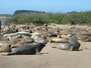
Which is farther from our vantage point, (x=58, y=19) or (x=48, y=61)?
(x=58, y=19)

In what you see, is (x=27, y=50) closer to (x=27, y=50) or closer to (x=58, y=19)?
(x=27, y=50)

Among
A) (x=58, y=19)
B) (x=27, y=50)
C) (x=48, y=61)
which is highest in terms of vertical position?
(x=27, y=50)

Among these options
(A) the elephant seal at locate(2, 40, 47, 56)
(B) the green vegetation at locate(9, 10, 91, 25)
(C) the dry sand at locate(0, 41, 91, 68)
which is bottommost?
(B) the green vegetation at locate(9, 10, 91, 25)

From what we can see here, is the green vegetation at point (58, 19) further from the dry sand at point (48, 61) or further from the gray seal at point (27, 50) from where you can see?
the dry sand at point (48, 61)

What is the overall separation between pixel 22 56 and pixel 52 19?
23448 mm

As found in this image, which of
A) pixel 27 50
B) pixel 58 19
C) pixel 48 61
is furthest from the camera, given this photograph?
pixel 58 19

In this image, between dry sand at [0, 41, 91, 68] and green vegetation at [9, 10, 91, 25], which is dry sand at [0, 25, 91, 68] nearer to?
dry sand at [0, 41, 91, 68]

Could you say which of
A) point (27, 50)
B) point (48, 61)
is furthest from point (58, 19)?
point (48, 61)

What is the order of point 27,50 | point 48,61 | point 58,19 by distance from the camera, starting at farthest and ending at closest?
point 58,19 < point 27,50 < point 48,61

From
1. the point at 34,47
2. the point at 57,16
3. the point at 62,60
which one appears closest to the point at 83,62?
the point at 62,60

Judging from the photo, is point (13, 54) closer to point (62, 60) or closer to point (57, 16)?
point (62, 60)

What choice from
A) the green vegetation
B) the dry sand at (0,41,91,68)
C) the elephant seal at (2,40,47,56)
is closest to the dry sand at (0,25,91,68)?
the dry sand at (0,41,91,68)

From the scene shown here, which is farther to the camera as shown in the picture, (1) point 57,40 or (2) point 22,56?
(1) point 57,40

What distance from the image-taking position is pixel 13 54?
27.3 feet
